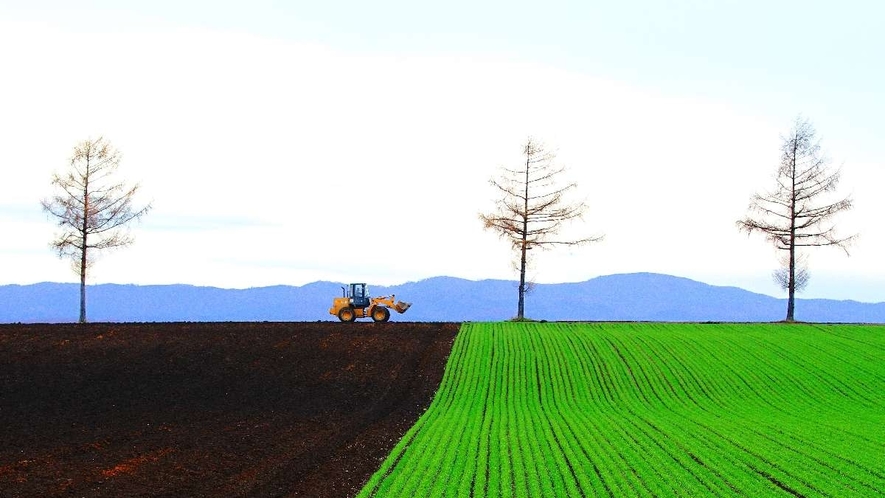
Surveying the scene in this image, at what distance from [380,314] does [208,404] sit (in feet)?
62.8

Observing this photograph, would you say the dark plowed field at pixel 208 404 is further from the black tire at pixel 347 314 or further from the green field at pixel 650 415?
the black tire at pixel 347 314

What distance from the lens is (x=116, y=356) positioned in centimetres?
3700

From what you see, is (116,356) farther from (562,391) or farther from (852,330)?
(852,330)

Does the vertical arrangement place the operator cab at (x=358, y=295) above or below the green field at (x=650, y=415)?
above

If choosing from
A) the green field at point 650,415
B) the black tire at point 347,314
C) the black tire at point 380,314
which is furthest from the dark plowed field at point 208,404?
the black tire at point 347,314

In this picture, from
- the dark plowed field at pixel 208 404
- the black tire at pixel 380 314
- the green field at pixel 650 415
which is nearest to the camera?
the green field at pixel 650 415

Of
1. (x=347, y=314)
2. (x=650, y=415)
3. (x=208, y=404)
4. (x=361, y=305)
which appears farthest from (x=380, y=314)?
(x=650, y=415)

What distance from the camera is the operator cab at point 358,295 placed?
48.6 metres

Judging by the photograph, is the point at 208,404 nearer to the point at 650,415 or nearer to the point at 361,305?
the point at 650,415

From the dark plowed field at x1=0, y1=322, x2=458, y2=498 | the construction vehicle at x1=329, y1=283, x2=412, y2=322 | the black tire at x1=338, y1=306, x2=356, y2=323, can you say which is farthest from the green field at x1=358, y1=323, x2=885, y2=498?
the black tire at x1=338, y1=306, x2=356, y2=323

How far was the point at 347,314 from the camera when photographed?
158ft

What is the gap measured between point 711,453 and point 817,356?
72.7 feet

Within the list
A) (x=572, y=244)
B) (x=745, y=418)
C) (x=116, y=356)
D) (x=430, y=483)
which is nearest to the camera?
(x=430, y=483)

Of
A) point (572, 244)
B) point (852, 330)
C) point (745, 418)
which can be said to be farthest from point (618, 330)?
point (745, 418)
